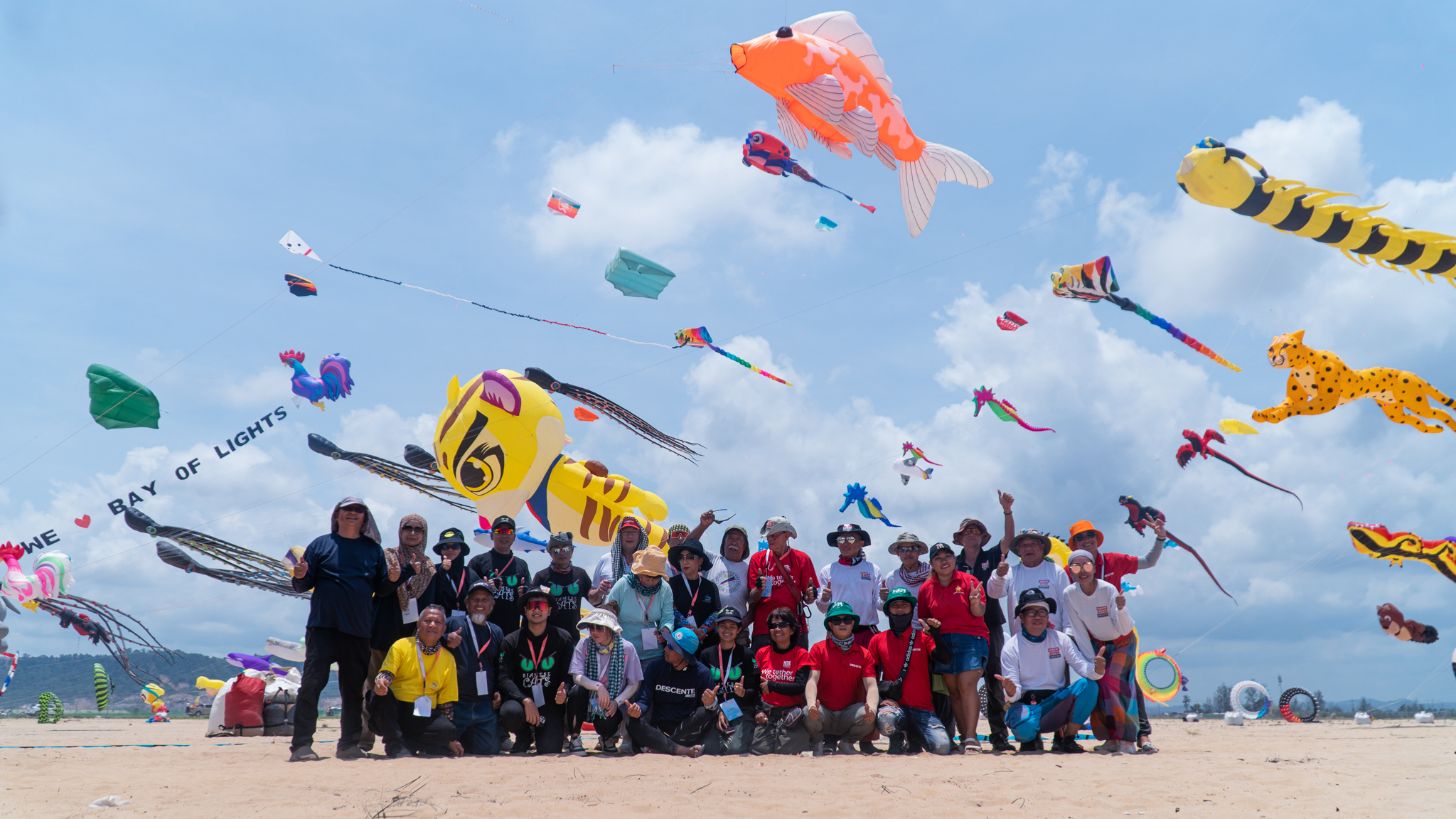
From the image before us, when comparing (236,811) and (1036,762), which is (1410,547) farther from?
(236,811)

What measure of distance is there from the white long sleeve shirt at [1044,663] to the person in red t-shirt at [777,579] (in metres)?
1.60

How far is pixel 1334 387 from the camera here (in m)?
11.1

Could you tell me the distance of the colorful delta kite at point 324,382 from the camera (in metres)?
13.1

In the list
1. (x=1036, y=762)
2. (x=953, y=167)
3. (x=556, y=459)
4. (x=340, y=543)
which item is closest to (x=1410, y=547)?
(x=953, y=167)

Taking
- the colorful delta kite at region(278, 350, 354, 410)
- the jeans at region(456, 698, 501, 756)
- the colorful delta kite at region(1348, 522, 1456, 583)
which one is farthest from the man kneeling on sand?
the colorful delta kite at region(278, 350, 354, 410)

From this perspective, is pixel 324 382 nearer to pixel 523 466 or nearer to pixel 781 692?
pixel 523 466

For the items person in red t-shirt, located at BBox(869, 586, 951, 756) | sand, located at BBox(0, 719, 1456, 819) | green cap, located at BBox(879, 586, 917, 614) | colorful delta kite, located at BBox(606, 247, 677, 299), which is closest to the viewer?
sand, located at BBox(0, 719, 1456, 819)

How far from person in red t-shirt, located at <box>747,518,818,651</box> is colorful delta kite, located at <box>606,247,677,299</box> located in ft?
16.3

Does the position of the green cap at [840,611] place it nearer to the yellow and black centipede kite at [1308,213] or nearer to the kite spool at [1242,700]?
the yellow and black centipede kite at [1308,213]

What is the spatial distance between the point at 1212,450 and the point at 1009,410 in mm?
2888

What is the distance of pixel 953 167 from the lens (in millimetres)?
10852

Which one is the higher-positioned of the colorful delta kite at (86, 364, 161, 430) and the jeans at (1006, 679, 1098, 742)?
the colorful delta kite at (86, 364, 161, 430)

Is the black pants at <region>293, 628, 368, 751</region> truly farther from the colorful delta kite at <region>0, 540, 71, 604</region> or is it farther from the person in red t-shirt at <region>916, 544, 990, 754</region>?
the colorful delta kite at <region>0, 540, 71, 604</region>

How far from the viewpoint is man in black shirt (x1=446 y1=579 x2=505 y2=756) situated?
626 cm
